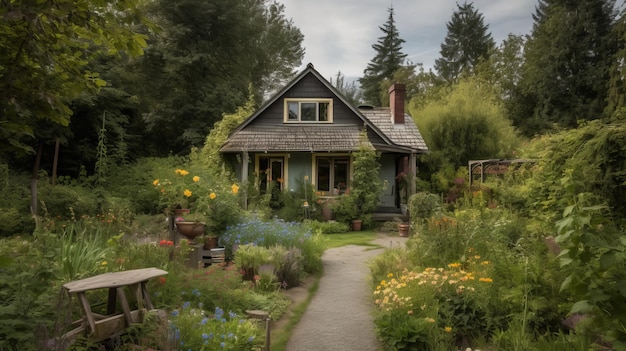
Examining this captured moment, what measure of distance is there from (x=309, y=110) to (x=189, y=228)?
1241 centimetres

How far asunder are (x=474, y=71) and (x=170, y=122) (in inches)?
1153

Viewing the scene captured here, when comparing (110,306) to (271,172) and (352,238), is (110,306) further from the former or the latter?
(271,172)

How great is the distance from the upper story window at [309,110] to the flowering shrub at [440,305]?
14.0 m

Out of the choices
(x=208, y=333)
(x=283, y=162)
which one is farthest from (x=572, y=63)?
(x=208, y=333)

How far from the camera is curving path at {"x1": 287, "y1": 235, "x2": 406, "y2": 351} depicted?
4961mm

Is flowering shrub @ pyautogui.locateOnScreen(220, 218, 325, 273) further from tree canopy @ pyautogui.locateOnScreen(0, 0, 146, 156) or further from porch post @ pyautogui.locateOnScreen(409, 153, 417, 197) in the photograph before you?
porch post @ pyautogui.locateOnScreen(409, 153, 417, 197)

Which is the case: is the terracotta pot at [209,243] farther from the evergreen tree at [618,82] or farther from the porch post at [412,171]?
the evergreen tree at [618,82]

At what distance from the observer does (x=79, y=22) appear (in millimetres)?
2734

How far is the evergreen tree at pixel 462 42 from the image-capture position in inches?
1746

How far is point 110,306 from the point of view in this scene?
366 cm

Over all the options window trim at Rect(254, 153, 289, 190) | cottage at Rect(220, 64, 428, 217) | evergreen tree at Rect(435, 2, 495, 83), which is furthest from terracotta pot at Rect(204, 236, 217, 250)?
evergreen tree at Rect(435, 2, 495, 83)

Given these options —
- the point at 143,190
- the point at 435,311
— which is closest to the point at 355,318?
the point at 435,311

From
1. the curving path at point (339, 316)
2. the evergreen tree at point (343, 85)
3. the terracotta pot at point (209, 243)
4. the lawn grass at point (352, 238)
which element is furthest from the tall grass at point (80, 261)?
the evergreen tree at point (343, 85)

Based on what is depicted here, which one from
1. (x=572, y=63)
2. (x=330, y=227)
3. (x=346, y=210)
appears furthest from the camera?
(x=572, y=63)
